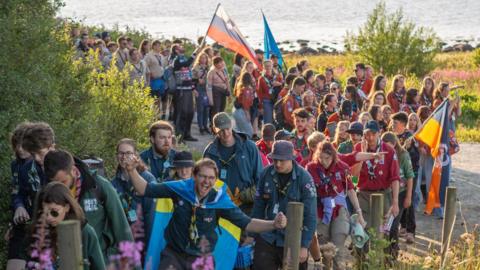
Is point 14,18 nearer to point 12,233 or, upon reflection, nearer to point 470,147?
point 12,233

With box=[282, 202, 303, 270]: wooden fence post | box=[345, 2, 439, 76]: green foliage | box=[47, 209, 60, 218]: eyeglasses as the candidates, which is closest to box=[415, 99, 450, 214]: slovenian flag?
box=[282, 202, 303, 270]: wooden fence post

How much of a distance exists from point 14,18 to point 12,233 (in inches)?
125

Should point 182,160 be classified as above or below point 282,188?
above

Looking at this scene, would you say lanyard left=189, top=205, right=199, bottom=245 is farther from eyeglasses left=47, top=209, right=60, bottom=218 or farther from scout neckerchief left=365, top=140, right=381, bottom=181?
scout neckerchief left=365, top=140, right=381, bottom=181

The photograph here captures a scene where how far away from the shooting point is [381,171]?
10977mm

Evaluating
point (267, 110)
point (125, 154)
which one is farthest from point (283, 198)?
point (267, 110)

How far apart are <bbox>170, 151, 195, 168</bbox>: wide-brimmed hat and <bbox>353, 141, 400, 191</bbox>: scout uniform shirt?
3073mm

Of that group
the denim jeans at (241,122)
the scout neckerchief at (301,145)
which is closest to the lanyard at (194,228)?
the scout neckerchief at (301,145)

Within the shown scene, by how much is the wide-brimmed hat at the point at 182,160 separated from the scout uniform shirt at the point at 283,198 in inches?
28.0

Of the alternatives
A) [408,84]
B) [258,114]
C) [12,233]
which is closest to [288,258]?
[12,233]

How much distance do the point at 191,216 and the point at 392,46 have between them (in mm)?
26397

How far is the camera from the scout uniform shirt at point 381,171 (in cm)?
Result: 1096

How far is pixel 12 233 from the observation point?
7.68 m

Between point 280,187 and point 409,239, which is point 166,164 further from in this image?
point 409,239
